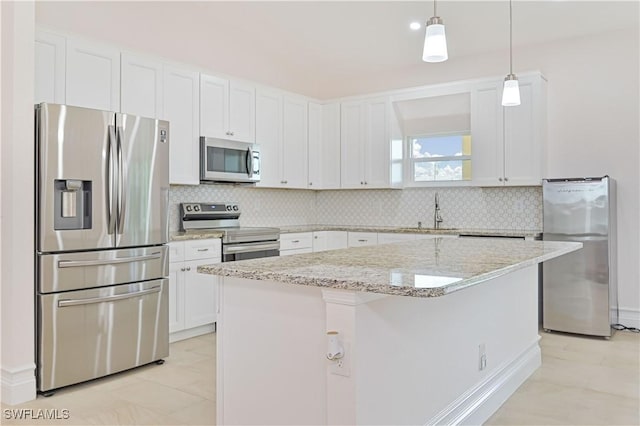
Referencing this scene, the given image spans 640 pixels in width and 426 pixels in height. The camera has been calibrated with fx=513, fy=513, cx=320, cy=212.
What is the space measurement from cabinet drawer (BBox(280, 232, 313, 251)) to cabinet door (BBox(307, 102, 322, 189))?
765 mm

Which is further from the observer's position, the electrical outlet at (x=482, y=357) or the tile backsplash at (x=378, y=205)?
the tile backsplash at (x=378, y=205)

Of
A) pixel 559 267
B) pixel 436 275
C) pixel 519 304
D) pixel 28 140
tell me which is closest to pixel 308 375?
pixel 436 275

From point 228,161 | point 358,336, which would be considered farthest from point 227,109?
point 358,336

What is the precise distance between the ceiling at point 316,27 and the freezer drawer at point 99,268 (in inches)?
81.1

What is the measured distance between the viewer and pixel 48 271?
122 inches

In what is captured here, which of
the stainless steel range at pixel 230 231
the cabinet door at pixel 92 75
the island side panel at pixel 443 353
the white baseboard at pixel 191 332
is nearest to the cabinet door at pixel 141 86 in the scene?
the cabinet door at pixel 92 75

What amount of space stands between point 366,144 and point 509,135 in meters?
1.62

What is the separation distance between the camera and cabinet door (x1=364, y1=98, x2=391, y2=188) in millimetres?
5824

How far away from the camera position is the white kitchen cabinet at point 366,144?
5.84 m

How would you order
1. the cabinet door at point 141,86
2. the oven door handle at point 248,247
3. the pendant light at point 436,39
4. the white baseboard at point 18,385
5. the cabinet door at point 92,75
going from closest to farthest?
the pendant light at point 436,39, the white baseboard at point 18,385, the cabinet door at point 92,75, the cabinet door at point 141,86, the oven door handle at point 248,247

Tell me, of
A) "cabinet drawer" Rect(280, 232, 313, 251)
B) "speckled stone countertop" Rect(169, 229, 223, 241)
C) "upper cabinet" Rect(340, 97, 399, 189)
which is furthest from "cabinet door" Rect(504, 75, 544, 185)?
"speckled stone countertop" Rect(169, 229, 223, 241)

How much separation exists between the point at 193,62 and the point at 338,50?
5.13ft

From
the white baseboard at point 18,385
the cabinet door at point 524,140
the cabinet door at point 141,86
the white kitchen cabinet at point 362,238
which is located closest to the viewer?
the white baseboard at point 18,385

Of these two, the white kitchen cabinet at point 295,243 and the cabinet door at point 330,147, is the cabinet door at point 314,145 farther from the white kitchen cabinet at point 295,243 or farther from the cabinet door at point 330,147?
the white kitchen cabinet at point 295,243
